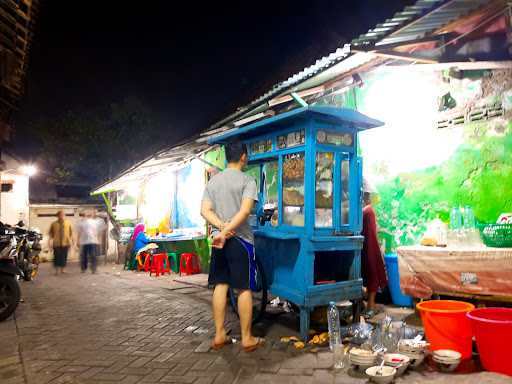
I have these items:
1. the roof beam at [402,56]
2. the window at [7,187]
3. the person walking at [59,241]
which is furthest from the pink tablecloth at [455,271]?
the window at [7,187]

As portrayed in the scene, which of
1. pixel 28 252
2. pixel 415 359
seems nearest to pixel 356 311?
pixel 415 359

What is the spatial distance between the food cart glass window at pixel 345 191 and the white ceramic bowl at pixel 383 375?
215 cm

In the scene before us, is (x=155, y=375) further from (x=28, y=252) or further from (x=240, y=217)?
(x=28, y=252)

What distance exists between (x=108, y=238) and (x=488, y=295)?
19.4 metres

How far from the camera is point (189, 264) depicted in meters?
11.6

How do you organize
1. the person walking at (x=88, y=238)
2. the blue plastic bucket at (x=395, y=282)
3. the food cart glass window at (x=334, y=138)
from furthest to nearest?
the person walking at (x=88, y=238)
the blue plastic bucket at (x=395, y=282)
the food cart glass window at (x=334, y=138)

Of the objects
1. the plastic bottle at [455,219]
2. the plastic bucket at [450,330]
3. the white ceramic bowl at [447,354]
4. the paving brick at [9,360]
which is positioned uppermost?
the plastic bottle at [455,219]

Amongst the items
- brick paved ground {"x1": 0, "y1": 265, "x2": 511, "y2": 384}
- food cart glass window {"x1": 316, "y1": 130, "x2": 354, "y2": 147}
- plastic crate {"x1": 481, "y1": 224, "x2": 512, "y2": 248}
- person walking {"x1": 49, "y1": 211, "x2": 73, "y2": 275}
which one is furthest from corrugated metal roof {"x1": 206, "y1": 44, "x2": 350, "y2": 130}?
person walking {"x1": 49, "y1": 211, "x2": 73, "y2": 275}

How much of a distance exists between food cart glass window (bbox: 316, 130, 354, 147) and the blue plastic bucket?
245 centimetres

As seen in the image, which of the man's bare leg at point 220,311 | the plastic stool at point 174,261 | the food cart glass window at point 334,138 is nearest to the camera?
the man's bare leg at point 220,311

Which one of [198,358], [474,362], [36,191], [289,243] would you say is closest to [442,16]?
[289,243]

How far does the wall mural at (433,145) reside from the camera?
551cm

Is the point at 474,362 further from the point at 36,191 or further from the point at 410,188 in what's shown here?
the point at 36,191

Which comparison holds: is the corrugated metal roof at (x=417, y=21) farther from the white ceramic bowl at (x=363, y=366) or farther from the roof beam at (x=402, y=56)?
the white ceramic bowl at (x=363, y=366)
